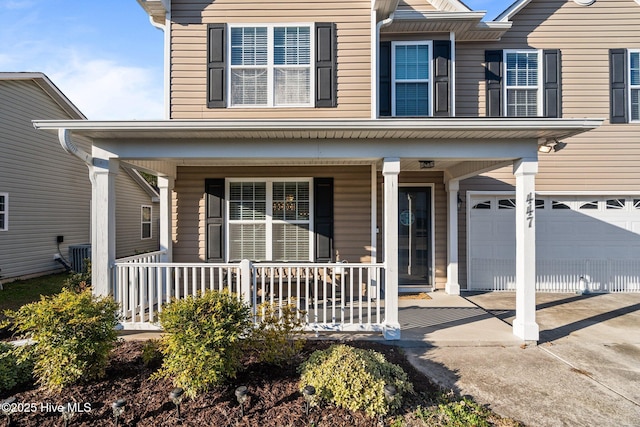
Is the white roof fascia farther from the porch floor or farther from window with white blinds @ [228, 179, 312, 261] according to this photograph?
the porch floor

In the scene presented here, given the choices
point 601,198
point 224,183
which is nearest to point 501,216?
point 601,198

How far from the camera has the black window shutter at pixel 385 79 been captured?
6.62 meters

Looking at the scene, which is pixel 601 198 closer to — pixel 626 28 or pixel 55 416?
pixel 626 28

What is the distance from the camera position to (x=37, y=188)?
9.07 meters

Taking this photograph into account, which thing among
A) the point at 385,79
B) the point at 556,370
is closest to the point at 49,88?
the point at 385,79

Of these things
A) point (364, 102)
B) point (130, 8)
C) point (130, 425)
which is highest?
point (130, 8)

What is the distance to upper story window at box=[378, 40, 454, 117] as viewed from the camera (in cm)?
656

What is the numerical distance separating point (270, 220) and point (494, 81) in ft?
18.4

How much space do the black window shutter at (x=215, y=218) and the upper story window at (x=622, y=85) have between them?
27.6ft

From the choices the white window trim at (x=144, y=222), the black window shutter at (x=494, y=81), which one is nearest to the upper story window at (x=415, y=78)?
the black window shutter at (x=494, y=81)

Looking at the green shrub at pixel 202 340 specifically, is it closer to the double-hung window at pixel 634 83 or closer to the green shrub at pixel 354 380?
the green shrub at pixel 354 380

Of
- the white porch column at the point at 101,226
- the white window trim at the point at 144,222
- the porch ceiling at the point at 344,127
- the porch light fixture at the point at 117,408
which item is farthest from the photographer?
the white window trim at the point at 144,222

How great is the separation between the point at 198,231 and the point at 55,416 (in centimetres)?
380

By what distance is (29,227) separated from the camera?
8828 millimetres
